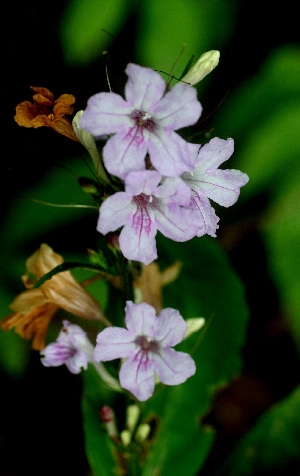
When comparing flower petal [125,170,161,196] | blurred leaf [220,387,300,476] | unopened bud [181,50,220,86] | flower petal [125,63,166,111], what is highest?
unopened bud [181,50,220,86]

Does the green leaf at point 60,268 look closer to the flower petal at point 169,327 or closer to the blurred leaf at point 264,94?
the flower petal at point 169,327

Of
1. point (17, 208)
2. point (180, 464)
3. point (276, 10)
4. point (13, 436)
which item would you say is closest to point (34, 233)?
point (17, 208)

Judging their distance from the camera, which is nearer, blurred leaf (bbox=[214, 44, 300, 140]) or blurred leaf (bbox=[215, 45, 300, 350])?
blurred leaf (bbox=[215, 45, 300, 350])

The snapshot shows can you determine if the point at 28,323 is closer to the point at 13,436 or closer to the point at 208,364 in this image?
the point at 208,364

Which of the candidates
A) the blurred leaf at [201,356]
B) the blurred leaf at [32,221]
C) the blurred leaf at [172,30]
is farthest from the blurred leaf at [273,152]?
the blurred leaf at [32,221]

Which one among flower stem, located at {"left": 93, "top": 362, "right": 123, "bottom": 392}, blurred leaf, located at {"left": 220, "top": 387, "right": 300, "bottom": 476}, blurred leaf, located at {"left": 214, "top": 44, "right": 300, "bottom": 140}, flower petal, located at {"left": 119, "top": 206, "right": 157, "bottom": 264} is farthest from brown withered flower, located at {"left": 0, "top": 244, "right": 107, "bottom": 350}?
blurred leaf, located at {"left": 214, "top": 44, "right": 300, "bottom": 140}

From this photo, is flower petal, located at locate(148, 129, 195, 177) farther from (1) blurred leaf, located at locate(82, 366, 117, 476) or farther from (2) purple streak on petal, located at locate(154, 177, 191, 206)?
(1) blurred leaf, located at locate(82, 366, 117, 476)

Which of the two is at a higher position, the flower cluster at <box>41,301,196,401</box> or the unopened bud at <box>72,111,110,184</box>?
the unopened bud at <box>72,111,110,184</box>

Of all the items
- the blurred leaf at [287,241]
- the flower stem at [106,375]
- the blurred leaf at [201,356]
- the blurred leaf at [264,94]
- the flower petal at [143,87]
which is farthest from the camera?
the blurred leaf at [264,94]

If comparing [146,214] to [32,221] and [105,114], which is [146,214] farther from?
[32,221]
